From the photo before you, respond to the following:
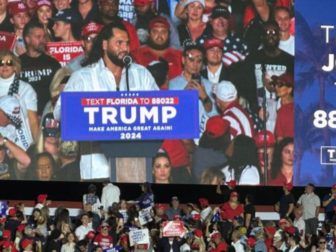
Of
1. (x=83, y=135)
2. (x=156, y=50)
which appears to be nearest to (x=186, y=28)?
(x=156, y=50)

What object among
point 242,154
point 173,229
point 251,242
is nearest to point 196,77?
point 242,154

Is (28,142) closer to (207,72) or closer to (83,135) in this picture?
(83,135)

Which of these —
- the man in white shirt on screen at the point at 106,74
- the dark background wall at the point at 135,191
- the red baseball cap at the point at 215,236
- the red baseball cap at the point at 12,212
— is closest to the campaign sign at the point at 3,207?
the red baseball cap at the point at 12,212

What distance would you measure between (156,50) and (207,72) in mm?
1150

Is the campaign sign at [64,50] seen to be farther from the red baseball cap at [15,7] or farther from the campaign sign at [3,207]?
the campaign sign at [3,207]

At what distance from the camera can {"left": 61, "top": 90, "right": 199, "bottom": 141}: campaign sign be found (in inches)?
1484

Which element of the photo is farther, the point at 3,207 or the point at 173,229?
the point at 3,207

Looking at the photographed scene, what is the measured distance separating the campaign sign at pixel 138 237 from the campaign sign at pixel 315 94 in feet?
16.6

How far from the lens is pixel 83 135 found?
37750mm

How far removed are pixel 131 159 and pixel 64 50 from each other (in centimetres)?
265

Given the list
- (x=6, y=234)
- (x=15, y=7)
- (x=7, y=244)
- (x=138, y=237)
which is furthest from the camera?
(x=15, y=7)

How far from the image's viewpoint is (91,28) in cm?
3762

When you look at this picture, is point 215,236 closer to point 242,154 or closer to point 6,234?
point 6,234

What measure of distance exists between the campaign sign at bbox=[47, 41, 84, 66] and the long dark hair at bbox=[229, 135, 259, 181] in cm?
377
